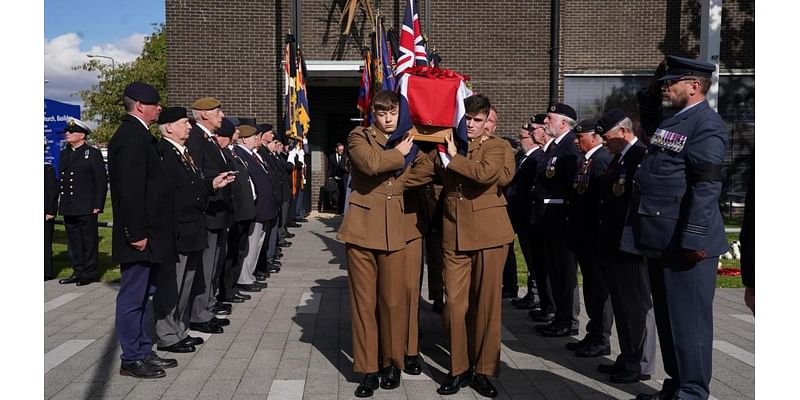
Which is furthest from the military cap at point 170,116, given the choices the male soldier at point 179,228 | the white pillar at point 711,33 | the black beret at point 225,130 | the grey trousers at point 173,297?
the white pillar at point 711,33

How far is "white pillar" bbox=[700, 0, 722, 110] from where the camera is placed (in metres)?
17.3

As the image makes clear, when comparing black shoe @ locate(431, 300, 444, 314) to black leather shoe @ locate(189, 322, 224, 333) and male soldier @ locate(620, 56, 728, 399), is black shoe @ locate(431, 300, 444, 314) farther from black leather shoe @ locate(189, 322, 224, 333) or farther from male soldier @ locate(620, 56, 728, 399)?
male soldier @ locate(620, 56, 728, 399)

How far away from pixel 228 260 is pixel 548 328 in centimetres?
372

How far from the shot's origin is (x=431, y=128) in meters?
4.92

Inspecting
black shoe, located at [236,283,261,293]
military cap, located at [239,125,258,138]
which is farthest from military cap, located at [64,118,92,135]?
black shoe, located at [236,283,261,293]

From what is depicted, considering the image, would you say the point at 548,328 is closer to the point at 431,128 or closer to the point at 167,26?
the point at 431,128

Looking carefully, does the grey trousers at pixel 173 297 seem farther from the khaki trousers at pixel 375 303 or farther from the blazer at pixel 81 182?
the blazer at pixel 81 182

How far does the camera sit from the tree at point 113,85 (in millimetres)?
35625

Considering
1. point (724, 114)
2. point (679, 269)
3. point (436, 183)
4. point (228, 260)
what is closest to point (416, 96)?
point (436, 183)

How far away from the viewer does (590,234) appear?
610 centimetres

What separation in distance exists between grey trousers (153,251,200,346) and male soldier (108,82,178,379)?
0.32 m

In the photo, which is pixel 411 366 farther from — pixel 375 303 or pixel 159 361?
pixel 159 361

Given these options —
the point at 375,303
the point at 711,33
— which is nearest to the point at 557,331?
the point at 375,303

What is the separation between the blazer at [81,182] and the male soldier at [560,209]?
6363 millimetres
